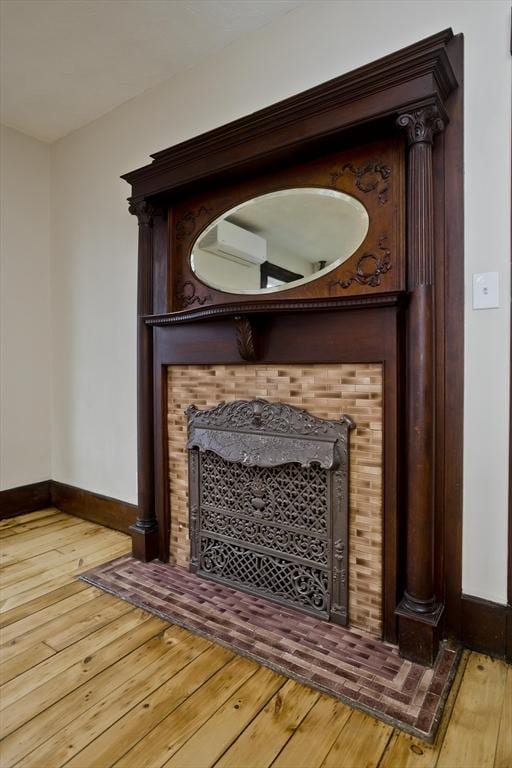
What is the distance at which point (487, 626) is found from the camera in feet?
5.34

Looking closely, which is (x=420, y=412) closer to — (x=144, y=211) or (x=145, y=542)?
(x=145, y=542)

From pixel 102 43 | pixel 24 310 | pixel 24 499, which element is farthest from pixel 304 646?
pixel 102 43

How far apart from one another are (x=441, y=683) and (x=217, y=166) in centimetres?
224

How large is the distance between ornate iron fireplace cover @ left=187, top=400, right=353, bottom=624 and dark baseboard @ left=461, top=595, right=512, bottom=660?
0.46 m

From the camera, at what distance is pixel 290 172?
197 centimetres

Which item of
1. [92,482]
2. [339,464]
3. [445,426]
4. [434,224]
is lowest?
[92,482]

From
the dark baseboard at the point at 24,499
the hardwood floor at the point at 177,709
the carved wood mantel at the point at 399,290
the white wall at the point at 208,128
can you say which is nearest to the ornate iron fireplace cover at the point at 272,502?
the carved wood mantel at the point at 399,290

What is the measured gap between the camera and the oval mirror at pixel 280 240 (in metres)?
1.82

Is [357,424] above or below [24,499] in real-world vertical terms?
above

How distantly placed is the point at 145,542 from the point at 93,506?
87cm

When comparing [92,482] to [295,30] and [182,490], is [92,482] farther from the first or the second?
[295,30]

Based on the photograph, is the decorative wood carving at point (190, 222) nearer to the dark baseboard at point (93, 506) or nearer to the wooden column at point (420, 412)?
the wooden column at point (420, 412)

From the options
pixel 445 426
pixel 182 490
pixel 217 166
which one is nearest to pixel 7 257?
pixel 217 166

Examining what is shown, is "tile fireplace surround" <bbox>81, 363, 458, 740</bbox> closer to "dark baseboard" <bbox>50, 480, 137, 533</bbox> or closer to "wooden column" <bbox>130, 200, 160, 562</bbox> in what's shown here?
"wooden column" <bbox>130, 200, 160, 562</bbox>
